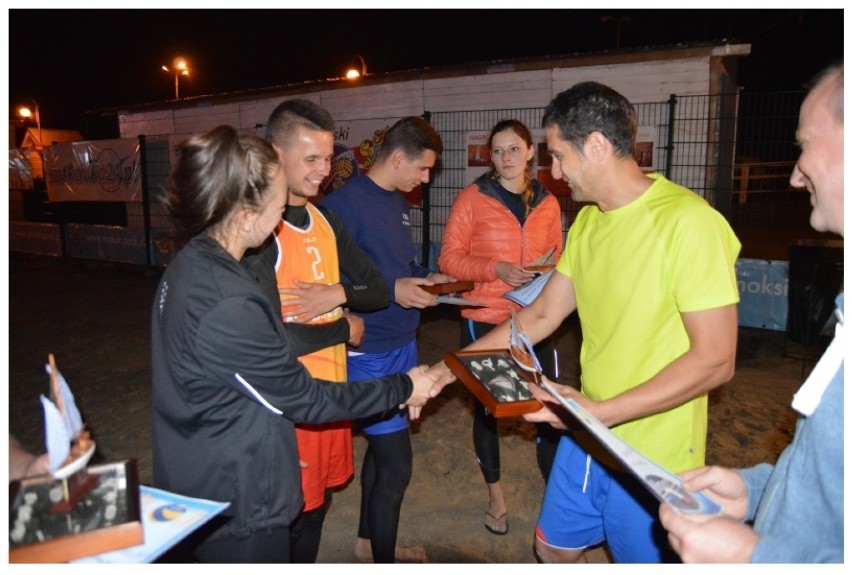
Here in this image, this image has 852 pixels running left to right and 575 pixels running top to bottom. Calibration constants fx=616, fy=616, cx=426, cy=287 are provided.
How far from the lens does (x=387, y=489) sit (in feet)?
10.7

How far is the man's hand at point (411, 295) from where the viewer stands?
11.1ft

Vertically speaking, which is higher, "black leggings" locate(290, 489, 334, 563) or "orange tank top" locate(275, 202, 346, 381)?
"orange tank top" locate(275, 202, 346, 381)

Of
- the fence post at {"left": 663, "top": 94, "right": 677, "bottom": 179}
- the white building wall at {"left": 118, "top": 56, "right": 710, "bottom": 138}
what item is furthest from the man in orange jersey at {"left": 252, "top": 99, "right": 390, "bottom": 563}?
the white building wall at {"left": 118, "top": 56, "right": 710, "bottom": 138}

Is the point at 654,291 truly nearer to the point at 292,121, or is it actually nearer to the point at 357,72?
the point at 292,121

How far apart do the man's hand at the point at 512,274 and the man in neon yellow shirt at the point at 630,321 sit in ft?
3.74

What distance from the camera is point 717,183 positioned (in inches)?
375

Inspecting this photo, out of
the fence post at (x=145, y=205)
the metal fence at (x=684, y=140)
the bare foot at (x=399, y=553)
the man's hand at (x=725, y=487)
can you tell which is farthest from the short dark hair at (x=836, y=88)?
the fence post at (x=145, y=205)

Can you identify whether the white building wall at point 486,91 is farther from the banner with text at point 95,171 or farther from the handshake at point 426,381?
the handshake at point 426,381

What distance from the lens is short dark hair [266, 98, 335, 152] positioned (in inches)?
113

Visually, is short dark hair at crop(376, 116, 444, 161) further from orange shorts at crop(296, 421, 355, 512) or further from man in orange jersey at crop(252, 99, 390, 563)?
orange shorts at crop(296, 421, 355, 512)

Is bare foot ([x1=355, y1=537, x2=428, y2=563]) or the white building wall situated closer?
bare foot ([x1=355, y1=537, x2=428, y2=563])

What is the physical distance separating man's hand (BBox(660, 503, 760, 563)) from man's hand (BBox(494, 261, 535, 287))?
2.42m

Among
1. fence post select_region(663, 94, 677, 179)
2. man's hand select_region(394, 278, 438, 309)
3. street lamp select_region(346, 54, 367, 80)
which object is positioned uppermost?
street lamp select_region(346, 54, 367, 80)

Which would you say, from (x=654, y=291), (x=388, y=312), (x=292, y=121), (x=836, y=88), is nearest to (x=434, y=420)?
(x=388, y=312)
